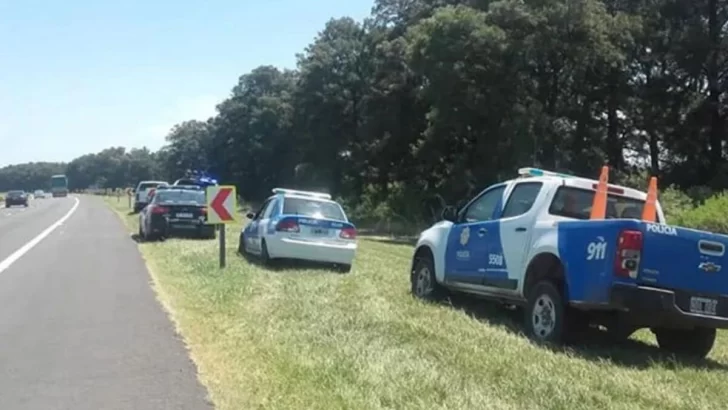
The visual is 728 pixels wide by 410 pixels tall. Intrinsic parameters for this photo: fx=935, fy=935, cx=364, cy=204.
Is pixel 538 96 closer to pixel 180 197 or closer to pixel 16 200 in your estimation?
pixel 180 197

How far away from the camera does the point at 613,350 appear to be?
33.4 ft

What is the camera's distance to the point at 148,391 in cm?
768

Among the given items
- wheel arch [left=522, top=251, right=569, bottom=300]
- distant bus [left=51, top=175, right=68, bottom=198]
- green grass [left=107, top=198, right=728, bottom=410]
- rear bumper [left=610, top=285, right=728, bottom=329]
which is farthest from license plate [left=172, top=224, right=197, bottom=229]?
distant bus [left=51, top=175, right=68, bottom=198]

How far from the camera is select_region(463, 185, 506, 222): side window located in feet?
39.9

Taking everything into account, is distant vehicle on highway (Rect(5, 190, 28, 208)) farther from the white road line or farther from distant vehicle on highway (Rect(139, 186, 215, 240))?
distant vehicle on highway (Rect(139, 186, 215, 240))

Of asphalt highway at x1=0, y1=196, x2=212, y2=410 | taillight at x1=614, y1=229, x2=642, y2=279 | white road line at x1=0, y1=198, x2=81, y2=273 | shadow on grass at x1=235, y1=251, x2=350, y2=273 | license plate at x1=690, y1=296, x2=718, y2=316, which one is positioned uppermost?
taillight at x1=614, y1=229, x2=642, y2=279

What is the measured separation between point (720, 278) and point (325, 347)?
408 cm

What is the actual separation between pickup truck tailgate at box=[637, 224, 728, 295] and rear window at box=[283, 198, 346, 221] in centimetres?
979

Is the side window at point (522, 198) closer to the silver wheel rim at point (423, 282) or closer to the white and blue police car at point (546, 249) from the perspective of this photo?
the white and blue police car at point (546, 249)

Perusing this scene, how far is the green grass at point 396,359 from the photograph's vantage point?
737 centimetres

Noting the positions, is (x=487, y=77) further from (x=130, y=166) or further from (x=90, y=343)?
(x=130, y=166)

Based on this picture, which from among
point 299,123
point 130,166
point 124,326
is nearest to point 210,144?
point 299,123

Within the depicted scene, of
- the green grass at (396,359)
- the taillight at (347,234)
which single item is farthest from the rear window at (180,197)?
the green grass at (396,359)

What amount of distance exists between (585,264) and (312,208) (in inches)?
383
